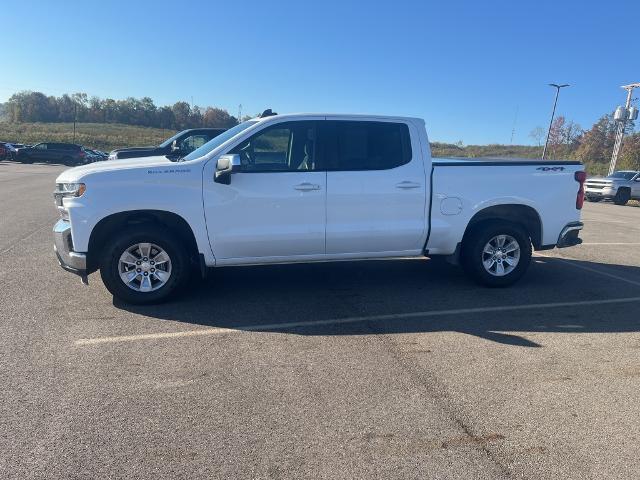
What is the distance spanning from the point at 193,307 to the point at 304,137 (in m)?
2.26

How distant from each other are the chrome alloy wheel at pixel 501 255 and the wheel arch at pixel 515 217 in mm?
266

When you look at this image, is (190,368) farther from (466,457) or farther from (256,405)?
(466,457)

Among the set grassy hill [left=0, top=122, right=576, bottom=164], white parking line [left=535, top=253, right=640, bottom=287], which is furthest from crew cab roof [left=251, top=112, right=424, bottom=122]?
grassy hill [left=0, top=122, right=576, bottom=164]

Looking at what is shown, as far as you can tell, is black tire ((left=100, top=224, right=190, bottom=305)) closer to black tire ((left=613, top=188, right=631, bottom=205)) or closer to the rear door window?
the rear door window

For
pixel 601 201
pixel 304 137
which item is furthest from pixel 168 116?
pixel 304 137

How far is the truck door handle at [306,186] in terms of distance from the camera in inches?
215

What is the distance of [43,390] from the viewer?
3.55 meters

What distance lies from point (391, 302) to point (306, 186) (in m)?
1.65

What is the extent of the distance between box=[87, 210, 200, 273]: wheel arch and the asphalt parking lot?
1.90 ft

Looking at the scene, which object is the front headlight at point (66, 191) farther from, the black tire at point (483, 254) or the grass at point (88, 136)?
the grass at point (88, 136)

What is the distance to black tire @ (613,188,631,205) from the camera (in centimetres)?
2264

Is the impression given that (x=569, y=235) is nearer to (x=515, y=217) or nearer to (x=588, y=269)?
(x=515, y=217)

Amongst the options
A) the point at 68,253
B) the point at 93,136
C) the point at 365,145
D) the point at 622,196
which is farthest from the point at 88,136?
the point at 365,145

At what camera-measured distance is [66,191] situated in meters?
5.12
